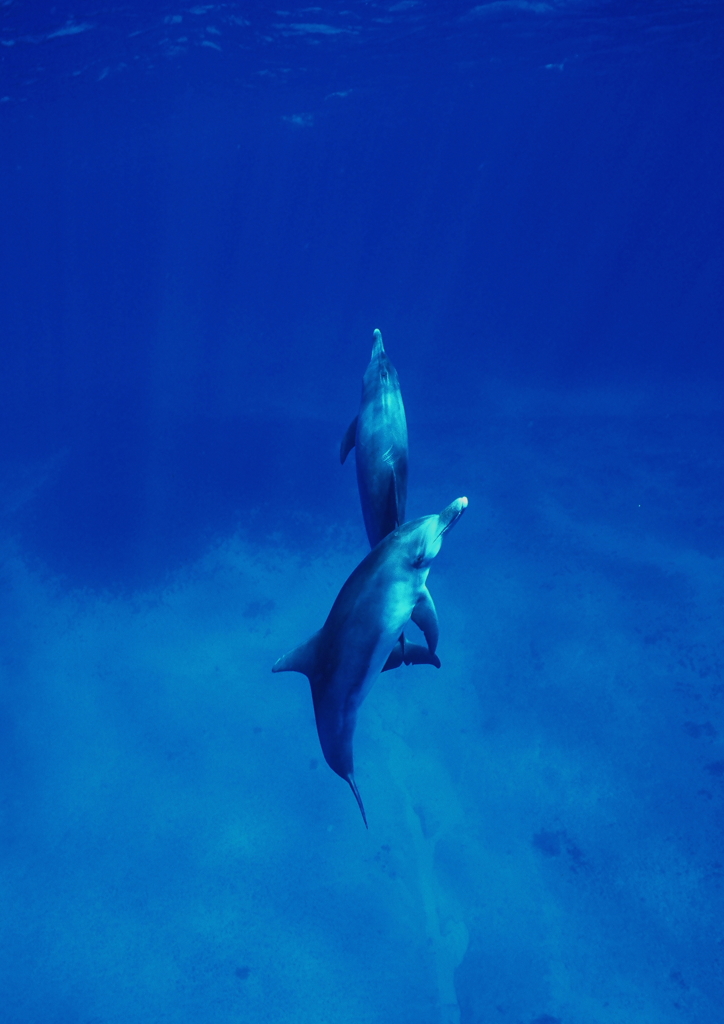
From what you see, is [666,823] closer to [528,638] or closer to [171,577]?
[528,638]

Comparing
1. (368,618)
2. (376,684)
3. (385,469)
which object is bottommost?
(376,684)

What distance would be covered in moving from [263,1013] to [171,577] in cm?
900

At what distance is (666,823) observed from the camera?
966 centimetres

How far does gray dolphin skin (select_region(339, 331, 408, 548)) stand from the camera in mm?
4434

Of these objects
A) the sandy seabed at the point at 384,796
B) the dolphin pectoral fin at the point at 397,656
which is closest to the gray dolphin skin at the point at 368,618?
the dolphin pectoral fin at the point at 397,656

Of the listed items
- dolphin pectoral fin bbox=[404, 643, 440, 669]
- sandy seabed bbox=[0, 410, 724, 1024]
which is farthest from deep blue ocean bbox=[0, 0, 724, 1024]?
dolphin pectoral fin bbox=[404, 643, 440, 669]

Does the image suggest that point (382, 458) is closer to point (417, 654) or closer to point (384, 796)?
point (417, 654)

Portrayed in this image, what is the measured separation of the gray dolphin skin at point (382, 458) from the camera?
14.5 ft

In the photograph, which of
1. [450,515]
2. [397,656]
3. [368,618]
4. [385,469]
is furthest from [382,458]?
[397,656]

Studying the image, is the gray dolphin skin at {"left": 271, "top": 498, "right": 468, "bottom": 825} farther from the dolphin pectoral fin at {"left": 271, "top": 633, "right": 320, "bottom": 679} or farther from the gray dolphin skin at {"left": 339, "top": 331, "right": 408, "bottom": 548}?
the gray dolphin skin at {"left": 339, "top": 331, "right": 408, "bottom": 548}

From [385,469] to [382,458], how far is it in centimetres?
11

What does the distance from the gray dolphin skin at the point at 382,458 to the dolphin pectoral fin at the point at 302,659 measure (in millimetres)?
1029

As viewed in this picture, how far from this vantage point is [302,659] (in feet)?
13.4

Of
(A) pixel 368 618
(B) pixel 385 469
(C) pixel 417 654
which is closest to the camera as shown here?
(A) pixel 368 618
